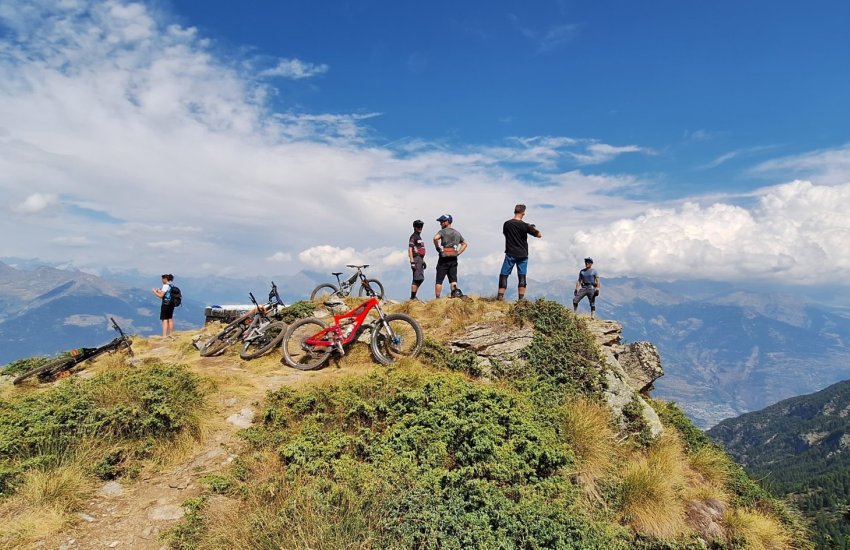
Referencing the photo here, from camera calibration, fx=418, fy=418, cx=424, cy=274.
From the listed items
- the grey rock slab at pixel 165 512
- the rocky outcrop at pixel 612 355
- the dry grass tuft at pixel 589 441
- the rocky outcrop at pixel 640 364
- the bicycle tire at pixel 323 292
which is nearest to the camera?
the grey rock slab at pixel 165 512

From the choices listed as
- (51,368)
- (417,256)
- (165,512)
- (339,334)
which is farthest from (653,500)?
(51,368)

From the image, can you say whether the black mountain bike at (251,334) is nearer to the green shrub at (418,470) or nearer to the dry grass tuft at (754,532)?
the green shrub at (418,470)

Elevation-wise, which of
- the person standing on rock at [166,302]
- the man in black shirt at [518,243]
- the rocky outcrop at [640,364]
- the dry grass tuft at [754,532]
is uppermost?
the man in black shirt at [518,243]

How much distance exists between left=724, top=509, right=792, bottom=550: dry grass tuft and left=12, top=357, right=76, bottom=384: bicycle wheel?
1749 centimetres

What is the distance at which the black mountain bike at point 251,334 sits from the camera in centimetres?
1357

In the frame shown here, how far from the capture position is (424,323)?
14.6 meters

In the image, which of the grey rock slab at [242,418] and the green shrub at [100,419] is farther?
the grey rock slab at [242,418]

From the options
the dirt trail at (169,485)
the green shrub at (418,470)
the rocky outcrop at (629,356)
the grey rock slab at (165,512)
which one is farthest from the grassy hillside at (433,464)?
the rocky outcrop at (629,356)

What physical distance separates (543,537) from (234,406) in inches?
281

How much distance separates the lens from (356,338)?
12586mm

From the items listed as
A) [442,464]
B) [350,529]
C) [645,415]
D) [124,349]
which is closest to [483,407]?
[442,464]

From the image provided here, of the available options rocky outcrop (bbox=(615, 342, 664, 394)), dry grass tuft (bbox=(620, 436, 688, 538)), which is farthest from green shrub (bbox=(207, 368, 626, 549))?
rocky outcrop (bbox=(615, 342, 664, 394))

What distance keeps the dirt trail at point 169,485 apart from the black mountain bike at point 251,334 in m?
2.10

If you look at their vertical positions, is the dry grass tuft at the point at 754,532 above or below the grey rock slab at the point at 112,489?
below
